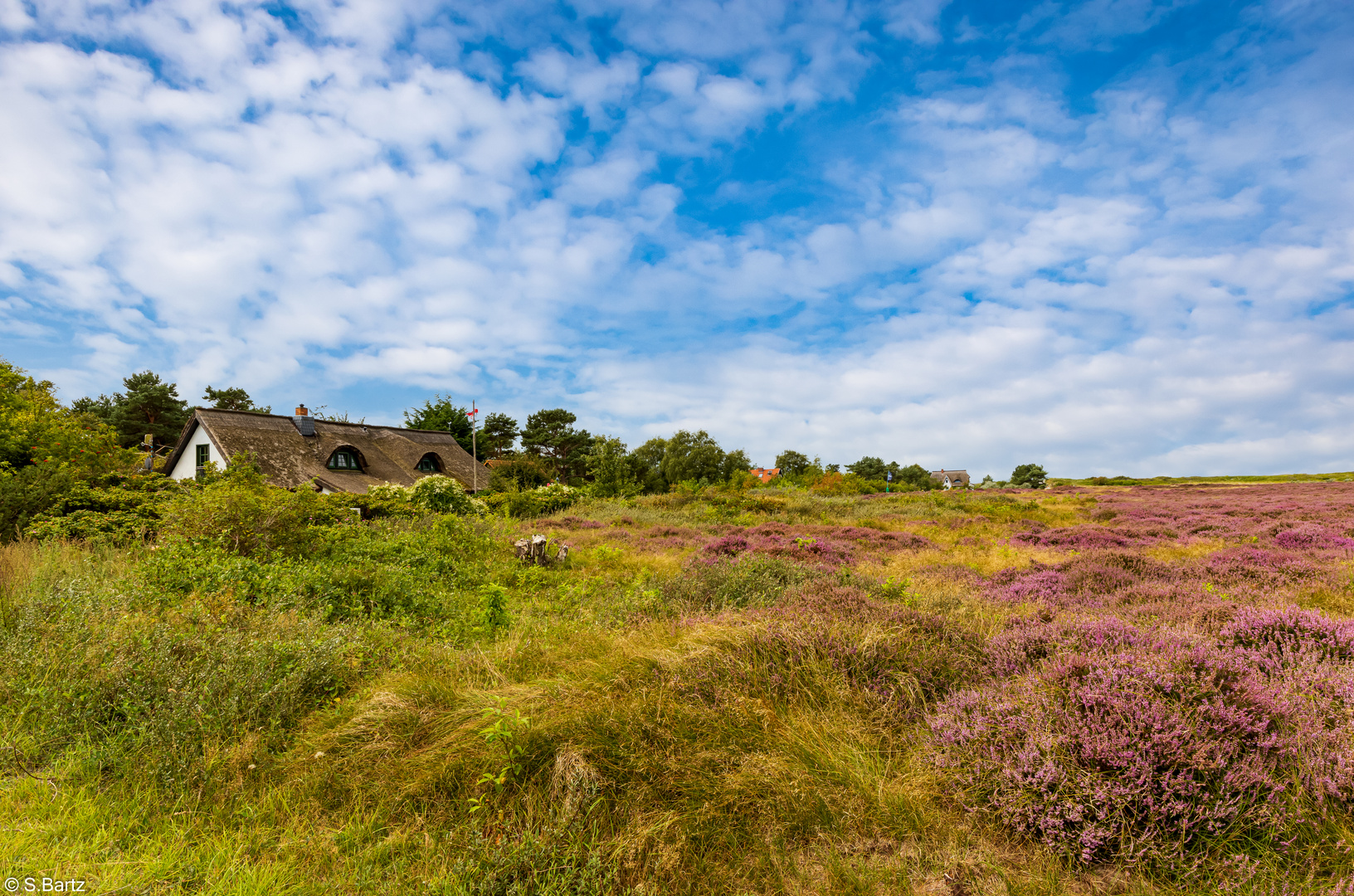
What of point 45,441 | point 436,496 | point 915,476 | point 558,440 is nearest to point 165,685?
point 436,496

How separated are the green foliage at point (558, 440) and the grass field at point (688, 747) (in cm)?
4758

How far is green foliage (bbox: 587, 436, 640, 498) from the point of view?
109 feet

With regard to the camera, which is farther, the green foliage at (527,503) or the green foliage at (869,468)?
the green foliage at (869,468)

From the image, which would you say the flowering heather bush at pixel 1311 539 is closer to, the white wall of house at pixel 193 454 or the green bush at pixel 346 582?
the green bush at pixel 346 582

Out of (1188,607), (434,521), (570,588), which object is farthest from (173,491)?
(1188,607)

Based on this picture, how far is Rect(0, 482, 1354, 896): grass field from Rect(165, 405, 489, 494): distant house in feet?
74.9

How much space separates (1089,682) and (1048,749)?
546 mm

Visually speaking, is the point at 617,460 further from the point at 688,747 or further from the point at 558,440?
the point at 688,747

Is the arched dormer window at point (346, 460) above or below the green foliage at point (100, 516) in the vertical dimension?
above

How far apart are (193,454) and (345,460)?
6.85 meters

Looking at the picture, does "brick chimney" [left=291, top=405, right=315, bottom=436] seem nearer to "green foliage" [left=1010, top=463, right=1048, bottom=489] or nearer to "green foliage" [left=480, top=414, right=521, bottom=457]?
"green foliage" [left=480, top=414, right=521, bottom=457]

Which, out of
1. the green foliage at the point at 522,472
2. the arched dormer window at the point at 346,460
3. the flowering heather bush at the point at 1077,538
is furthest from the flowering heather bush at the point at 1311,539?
the arched dormer window at the point at 346,460

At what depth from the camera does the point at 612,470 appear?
120 ft

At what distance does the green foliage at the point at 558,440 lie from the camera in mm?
52625
